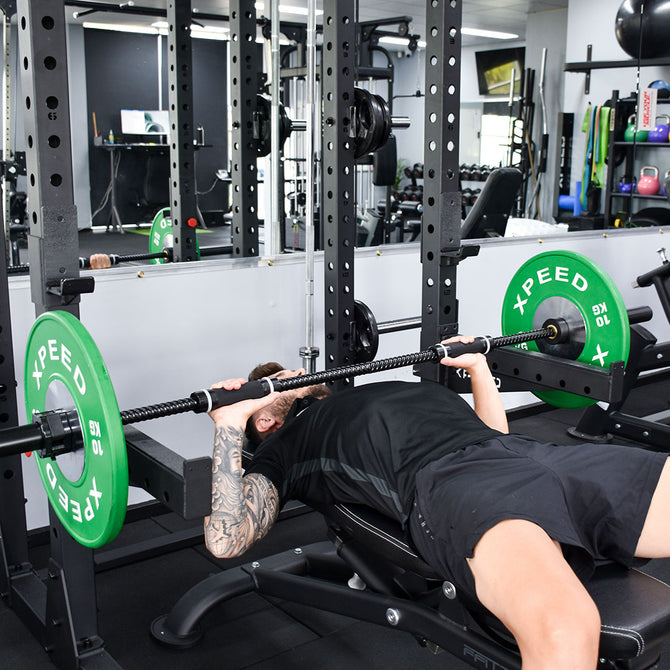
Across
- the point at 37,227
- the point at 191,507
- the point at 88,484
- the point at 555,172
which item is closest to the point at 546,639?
the point at 191,507

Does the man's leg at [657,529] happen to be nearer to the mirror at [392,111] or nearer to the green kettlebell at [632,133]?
the mirror at [392,111]

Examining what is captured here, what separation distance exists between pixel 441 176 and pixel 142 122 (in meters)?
9.26

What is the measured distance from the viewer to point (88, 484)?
1406mm

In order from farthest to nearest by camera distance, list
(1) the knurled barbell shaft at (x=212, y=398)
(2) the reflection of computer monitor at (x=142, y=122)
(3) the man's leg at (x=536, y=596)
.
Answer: (2) the reflection of computer monitor at (x=142, y=122) < (1) the knurled barbell shaft at (x=212, y=398) < (3) the man's leg at (x=536, y=596)

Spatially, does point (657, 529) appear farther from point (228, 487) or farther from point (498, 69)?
point (498, 69)

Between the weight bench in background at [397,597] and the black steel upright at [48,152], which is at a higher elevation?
the black steel upright at [48,152]

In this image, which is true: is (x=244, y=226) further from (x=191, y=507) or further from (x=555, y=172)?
(x=555, y=172)

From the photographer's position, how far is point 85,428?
54.6 inches

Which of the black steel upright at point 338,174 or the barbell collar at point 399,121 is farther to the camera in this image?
the barbell collar at point 399,121

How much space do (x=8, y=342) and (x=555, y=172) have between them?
7.55 m

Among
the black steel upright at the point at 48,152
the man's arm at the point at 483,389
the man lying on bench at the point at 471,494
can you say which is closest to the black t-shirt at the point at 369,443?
the man lying on bench at the point at 471,494

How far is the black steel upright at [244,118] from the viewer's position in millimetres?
2727

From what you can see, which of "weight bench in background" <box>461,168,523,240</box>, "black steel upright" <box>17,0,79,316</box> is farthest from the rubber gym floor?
"weight bench in background" <box>461,168,523,240</box>

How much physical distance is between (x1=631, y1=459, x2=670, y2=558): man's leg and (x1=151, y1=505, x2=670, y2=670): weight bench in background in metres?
0.10
